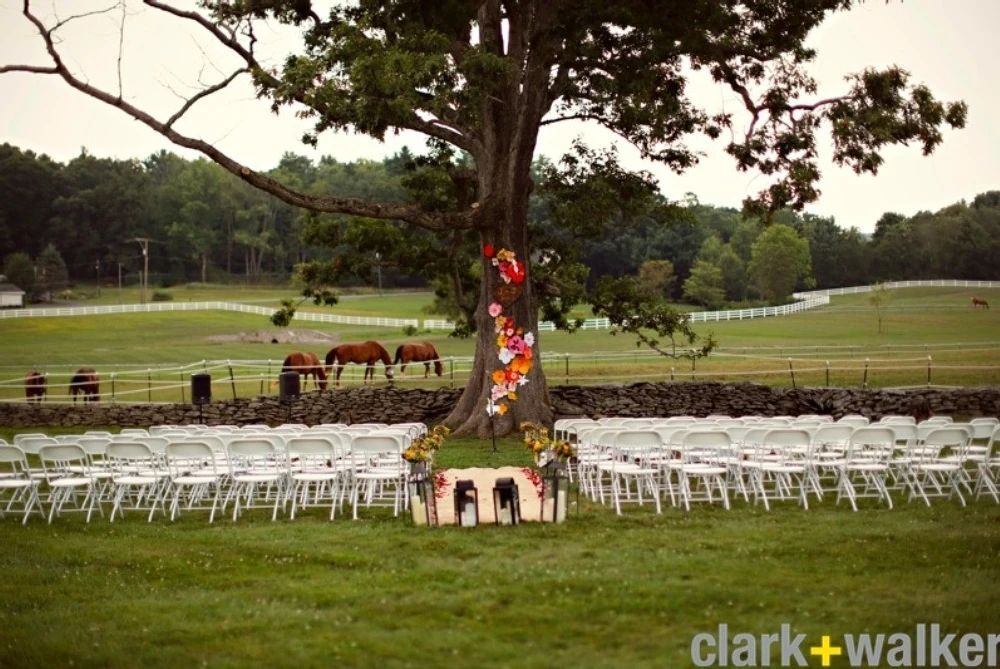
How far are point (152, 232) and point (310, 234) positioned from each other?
4833 centimetres

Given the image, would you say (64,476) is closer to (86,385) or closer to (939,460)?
(939,460)

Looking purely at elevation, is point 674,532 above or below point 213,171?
below

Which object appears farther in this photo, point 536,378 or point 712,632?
point 536,378

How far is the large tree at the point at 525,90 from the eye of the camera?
64.1ft

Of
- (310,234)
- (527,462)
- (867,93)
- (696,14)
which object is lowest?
(527,462)

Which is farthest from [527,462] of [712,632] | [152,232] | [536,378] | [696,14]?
[152,232]

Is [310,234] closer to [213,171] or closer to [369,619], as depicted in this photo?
[369,619]

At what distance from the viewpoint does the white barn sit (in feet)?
144

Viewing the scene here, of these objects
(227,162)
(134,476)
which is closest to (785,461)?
(134,476)

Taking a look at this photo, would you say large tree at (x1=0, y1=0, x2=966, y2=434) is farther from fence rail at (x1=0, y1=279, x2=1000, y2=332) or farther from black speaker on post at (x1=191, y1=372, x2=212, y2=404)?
fence rail at (x1=0, y1=279, x2=1000, y2=332)

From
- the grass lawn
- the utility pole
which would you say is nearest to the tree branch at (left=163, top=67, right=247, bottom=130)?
the grass lawn

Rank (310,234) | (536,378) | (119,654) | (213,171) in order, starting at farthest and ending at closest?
(213,171) < (310,234) < (536,378) < (119,654)

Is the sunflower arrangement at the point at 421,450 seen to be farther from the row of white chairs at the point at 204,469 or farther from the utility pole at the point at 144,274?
the utility pole at the point at 144,274

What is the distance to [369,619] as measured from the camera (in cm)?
708
